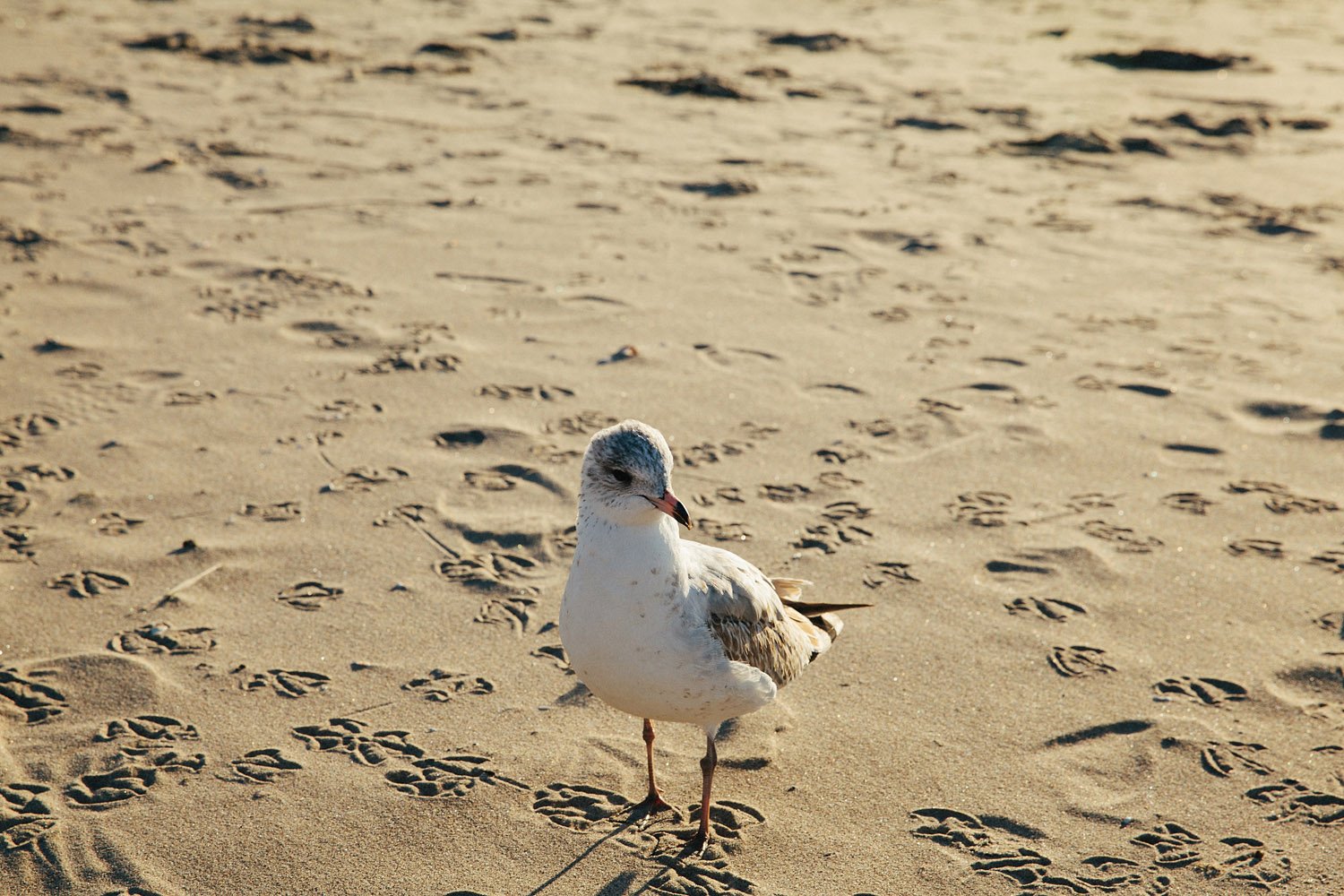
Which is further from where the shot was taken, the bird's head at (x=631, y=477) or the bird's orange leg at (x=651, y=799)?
the bird's orange leg at (x=651, y=799)

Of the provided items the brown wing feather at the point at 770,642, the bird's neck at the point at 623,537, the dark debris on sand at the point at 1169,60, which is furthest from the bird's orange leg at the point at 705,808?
the dark debris on sand at the point at 1169,60

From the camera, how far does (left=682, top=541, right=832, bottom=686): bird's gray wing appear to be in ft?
11.8

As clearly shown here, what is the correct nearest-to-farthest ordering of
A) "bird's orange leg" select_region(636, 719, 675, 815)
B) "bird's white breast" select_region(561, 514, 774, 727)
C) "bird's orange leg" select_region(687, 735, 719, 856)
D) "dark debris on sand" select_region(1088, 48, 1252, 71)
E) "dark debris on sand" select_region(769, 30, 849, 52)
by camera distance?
1. "bird's white breast" select_region(561, 514, 774, 727)
2. "bird's orange leg" select_region(687, 735, 719, 856)
3. "bird's orange leg" select_region(636, 719, 675, 815)
4. "dark debris on sand" select_region(1088, 48, 1252, 71)
5. "dark debris on sand" select_region(769, 30, 849, 52)

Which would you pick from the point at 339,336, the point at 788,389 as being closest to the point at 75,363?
the point at 339,336

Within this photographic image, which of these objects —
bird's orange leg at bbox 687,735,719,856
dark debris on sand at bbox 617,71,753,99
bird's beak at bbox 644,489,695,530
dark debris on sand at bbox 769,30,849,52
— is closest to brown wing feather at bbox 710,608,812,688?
bird's orange leg at bbox 687,735,719,856

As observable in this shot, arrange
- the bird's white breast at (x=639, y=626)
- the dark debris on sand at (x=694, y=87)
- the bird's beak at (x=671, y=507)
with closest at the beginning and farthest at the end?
the bird's beak at (x=671, y=507) < the bird's white breast at (x=639, y=626) < the dark debris on sand at (x=694, y=87)

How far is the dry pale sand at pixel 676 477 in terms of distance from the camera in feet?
11.9

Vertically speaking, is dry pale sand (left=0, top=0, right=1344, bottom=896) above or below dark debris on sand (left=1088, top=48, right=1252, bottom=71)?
below

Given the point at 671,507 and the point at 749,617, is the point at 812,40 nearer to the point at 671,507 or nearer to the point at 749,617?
the point at 749,617

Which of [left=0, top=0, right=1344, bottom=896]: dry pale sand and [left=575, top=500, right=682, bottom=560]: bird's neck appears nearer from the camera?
[left=575, top=500, right=682, bottom=560]: bird's neck

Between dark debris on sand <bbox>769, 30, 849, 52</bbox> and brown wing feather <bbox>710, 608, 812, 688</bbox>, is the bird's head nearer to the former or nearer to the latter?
brown wing feather <bbox>710, 608, 812, 688</bbox>

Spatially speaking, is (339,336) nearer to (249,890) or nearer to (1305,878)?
(249,890)

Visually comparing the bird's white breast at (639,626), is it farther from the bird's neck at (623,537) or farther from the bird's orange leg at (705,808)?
the bird's orange leg at (705,808)

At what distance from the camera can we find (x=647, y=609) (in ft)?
11.1
